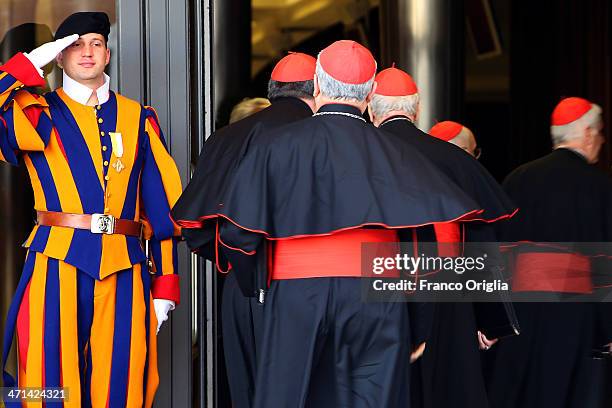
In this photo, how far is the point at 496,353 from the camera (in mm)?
5746

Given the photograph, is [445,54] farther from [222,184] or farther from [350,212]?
[350,212]

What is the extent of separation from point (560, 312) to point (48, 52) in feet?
8.23

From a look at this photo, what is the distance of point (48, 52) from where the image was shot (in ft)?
13.8

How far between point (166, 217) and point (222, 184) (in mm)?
232

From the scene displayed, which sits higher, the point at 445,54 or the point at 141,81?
→ the point at 445,54

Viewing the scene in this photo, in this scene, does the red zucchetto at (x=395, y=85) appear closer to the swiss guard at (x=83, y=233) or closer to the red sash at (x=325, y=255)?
the swiss guard at (x=83, y=233)

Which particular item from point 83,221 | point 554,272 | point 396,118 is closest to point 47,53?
point 83,221

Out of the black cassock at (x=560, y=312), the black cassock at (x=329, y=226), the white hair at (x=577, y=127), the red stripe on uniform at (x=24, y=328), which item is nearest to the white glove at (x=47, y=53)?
the red stripe on uniform at (x=24, y=328)

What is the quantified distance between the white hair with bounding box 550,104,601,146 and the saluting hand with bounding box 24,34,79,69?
2317 mm

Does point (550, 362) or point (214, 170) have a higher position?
point (214, 170)

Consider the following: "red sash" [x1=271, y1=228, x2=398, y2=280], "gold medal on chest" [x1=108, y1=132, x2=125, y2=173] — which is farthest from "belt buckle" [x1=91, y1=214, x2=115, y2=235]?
"red sash" [x1=271, y1=228, x2=398, y2=280]

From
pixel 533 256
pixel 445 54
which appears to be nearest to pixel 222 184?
pixel 533 256

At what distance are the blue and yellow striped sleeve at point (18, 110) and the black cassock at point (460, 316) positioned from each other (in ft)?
4.35

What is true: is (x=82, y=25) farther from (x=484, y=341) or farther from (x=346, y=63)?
(x=484, y=341)
